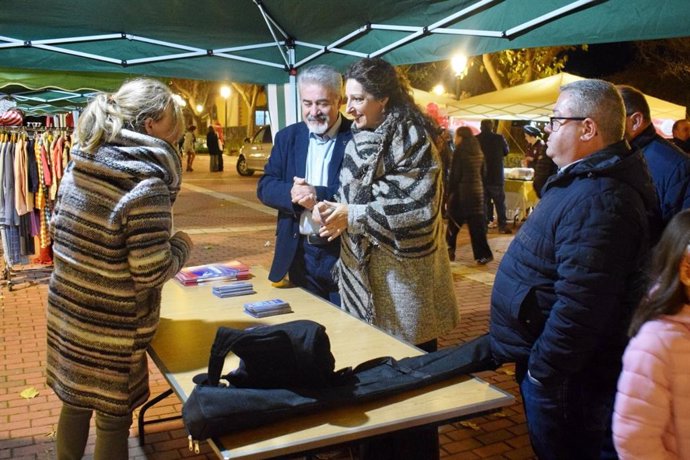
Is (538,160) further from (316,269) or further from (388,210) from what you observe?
(388,210)

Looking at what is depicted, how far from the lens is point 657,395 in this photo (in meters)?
1.89

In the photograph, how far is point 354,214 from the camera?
9.54 feet

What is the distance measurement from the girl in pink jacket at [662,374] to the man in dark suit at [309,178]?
160cm

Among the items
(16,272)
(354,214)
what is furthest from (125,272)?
(16,272)

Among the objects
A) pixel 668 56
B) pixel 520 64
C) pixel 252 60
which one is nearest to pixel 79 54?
pixel 252 60

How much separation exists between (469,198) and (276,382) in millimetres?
7317

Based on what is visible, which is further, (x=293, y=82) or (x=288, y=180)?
Result: (x=293, y=82)

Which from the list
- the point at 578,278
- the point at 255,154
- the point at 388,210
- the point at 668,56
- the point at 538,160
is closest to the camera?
the point at 578,278

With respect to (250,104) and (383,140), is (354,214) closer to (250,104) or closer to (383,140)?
(383,140)

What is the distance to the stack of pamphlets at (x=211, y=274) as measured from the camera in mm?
3500

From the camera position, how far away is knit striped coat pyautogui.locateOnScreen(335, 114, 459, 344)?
2912 millimetres

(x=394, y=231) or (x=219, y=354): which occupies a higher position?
(x=394, y=231)

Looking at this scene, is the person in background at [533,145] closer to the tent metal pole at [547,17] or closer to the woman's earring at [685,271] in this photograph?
the tent metal pole at [547,17]

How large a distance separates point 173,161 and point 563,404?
64.2 inches
